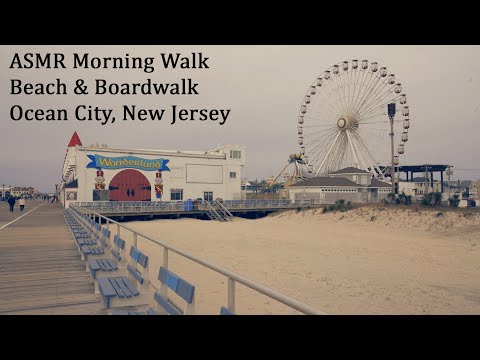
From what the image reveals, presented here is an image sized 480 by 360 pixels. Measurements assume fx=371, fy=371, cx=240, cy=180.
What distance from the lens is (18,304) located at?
5750mm

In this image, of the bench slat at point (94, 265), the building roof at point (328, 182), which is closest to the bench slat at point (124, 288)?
the bench slat at point (94, 265)

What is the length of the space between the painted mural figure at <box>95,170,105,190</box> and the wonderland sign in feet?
2.29

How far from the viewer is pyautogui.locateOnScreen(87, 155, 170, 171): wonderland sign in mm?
38000

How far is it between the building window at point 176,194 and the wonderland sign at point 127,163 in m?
2.63

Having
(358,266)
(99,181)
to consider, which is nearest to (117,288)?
(358,266)

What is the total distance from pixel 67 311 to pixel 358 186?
4681 cm

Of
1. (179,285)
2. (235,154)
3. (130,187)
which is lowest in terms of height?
(179,285)

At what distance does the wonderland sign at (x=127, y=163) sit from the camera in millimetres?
38000

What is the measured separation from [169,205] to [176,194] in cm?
719

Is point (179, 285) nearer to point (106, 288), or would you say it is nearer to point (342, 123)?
point (106, 288)

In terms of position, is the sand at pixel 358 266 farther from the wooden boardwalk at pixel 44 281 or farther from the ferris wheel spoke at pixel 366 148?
the ferris wheel spoke at pixel 366 148

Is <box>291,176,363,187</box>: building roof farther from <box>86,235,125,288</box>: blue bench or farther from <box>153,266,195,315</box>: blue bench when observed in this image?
<box>153,266,195,315</box>: blue bench

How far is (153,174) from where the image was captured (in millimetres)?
41406
